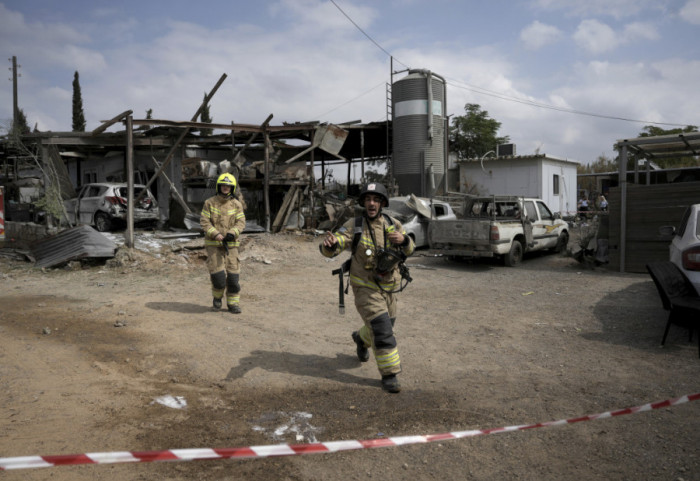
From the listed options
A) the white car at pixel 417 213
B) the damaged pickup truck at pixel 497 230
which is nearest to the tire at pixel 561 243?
the damaged pickup truck at pixel 497 230

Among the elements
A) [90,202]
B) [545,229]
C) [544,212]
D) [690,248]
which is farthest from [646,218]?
[90,202]

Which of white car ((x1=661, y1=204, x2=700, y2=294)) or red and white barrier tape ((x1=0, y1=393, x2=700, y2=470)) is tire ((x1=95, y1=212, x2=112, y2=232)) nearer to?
red and white barrier tape ((x1=0, y1=393, x2=700, y2=470))

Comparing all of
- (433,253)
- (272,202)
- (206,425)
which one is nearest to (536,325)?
(206,425)

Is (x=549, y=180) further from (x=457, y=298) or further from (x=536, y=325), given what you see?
(x=536, y=325)

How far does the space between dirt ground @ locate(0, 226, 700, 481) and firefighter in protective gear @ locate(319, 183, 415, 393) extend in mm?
322

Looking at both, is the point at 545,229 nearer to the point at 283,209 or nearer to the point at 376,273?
Answer: the point at 283,209

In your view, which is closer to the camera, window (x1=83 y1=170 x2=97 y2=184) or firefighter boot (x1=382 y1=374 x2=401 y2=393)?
firefighter boot (x1=382 y1=374 x2=401 y2=393)

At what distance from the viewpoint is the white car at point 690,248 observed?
5246 mm

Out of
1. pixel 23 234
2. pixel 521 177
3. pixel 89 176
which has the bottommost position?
pixel 23 234

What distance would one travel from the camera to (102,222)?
14.9 meters

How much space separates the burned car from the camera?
577 inches

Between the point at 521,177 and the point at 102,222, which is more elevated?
the point at 521,177

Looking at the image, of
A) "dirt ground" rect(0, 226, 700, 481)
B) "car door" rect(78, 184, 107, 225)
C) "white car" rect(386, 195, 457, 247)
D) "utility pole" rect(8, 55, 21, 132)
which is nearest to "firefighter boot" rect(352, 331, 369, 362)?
"dirt ground" rect(0, 226, 700, 481)

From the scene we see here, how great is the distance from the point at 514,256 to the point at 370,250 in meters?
8.24
